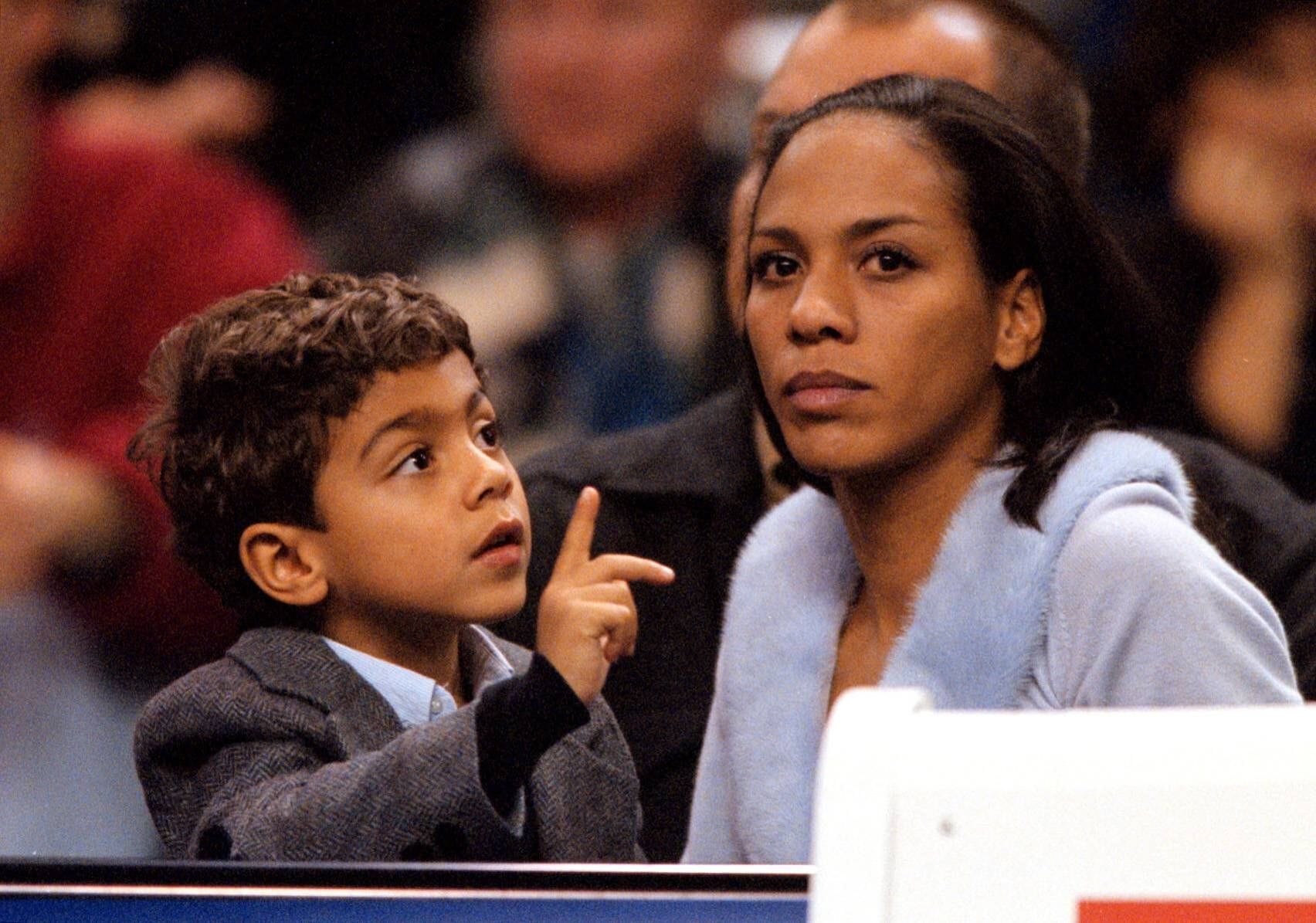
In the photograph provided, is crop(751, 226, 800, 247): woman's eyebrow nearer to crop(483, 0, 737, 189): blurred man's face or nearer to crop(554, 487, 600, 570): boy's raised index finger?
crop(554, 487, 600, 570): boy's raised index finger

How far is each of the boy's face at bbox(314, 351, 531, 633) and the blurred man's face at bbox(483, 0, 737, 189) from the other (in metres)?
1.07

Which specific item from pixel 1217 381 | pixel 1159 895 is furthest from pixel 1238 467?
pixel 1159 895

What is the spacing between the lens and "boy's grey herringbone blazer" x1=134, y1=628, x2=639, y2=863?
3.95 ft

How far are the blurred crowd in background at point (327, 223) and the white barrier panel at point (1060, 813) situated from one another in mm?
1274

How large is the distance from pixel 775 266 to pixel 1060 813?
0.62m

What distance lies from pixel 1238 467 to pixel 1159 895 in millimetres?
1239

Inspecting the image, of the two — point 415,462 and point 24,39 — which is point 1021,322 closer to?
point 415,462

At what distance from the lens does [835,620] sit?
1464 mm

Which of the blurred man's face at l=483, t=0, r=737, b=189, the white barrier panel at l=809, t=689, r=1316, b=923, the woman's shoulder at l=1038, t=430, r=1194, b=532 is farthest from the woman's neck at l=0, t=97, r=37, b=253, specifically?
the white barrier panel at l=809, t=689, r=1316, b=923

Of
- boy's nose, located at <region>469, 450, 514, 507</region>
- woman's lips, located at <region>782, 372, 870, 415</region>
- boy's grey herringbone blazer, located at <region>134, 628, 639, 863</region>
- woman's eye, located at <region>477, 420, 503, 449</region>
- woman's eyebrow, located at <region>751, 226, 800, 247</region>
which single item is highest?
woman's eyebrow, located at <region>751, 226, 800, 247</region>

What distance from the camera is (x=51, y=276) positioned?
90.3 inches

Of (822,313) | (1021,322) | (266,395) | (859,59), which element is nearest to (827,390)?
(822,313)

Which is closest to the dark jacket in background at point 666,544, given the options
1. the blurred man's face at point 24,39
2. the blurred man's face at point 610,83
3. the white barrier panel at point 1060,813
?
the blurred man's face at point 610,83

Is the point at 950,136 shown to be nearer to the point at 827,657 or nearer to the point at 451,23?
the point at 827,657
